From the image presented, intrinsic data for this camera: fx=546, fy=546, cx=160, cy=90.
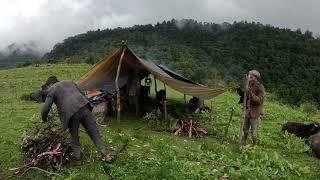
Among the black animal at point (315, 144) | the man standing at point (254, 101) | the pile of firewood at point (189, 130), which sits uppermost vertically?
the man standing at point (254, 101)

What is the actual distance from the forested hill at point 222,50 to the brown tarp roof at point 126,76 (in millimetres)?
23289

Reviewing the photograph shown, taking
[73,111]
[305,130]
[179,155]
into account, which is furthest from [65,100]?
[305,130]

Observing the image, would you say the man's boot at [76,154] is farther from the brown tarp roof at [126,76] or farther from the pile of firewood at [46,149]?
the brown tarp roof at [126,76]

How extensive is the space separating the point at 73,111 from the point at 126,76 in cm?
643

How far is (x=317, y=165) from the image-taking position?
13539mm

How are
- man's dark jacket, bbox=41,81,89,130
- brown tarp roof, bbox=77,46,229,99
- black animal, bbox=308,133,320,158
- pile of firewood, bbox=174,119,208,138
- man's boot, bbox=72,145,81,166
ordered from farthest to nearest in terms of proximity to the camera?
brown tarp roof, bbox=77,46,229,99 < pile of firewood, bbox=174,119,208,138 < black animal, bbox=308,133,320,158 < man's boot, bbox=72,145,81,166 < man's dark jacket, bbox=41,81,89,130

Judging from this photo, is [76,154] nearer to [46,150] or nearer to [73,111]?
[46,150]

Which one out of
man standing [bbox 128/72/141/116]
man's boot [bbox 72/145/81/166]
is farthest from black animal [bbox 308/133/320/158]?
man's boot [bbox 72/145/81/166]

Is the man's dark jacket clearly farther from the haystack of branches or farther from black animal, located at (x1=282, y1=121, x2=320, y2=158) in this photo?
black animal, located at (x1=282, y1=121, x2=320, y2=158)

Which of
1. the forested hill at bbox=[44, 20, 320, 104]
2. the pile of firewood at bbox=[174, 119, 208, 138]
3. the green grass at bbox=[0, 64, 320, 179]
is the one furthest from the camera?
the forested hill at bbox=[44, 20, 320, 104]

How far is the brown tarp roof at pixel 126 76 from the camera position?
17.0 meters

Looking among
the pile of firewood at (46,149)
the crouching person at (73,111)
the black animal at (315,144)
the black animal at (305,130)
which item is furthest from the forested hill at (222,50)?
the crouching person at (73,111)

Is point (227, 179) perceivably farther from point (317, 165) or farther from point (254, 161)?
point (317, 165)

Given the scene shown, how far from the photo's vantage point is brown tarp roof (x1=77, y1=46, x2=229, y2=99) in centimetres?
1702
